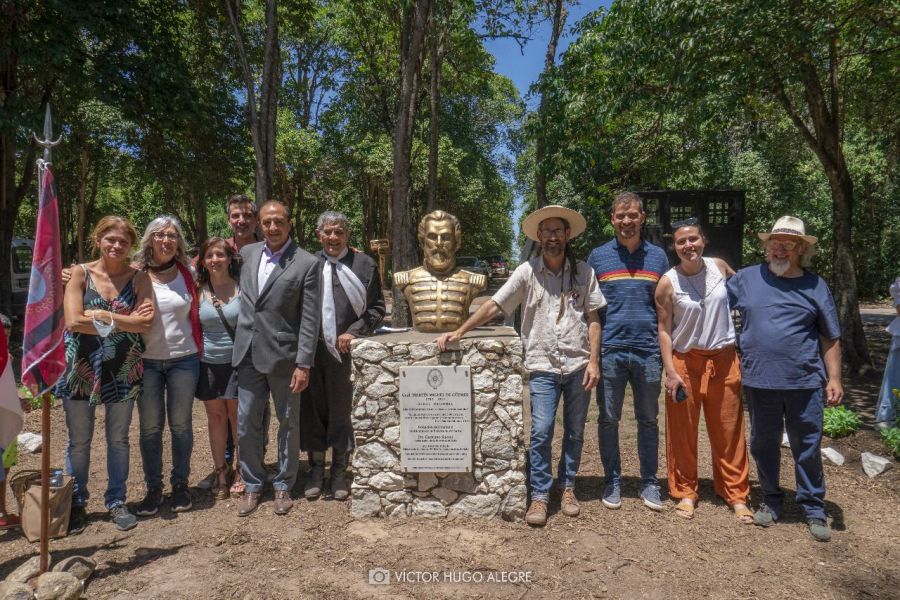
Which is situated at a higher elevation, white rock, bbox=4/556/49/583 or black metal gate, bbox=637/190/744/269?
black metal gate, bbox=637/190/744/269

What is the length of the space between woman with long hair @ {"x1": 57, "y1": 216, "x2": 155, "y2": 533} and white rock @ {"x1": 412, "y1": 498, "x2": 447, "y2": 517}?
178 cm

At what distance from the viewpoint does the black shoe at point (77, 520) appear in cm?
361

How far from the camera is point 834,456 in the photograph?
16.5 feet

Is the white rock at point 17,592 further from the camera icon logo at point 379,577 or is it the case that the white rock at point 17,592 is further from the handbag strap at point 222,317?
the handbag strap at point 222,317

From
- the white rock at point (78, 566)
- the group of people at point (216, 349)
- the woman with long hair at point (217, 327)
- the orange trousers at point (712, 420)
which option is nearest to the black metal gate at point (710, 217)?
the orange trousers at point (712, 420)

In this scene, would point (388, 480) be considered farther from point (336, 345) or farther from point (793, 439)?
point (793, 439)

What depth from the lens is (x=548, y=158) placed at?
355 inches

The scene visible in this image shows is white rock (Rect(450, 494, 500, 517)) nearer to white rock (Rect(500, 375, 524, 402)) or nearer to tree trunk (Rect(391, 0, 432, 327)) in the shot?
white rock (Rect(500, 375, 524, 402))

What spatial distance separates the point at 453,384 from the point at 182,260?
1977mm

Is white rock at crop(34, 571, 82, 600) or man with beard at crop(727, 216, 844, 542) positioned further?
man with beard at crop(727, 216, 844, 542)

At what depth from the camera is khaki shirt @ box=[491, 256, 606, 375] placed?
144 inches

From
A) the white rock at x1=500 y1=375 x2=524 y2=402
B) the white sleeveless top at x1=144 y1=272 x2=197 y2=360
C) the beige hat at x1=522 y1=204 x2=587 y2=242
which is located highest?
the beige hat at x1=522 y1=204 x2=587 y2=242

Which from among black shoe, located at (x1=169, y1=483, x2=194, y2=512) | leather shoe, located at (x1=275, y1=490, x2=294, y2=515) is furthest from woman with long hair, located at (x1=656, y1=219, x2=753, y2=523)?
black shoe, located at (x1=169, y1=483, x2=194, y2=512)

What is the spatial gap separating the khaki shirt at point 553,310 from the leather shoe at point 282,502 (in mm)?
1843
